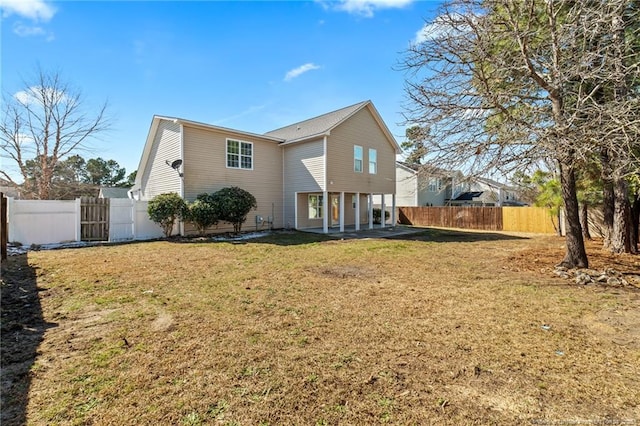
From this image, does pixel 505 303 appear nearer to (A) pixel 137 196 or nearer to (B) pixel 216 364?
(B) pixel 216 364

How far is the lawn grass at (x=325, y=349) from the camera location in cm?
229

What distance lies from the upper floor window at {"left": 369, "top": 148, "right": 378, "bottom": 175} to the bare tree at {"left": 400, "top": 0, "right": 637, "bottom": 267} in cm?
1119

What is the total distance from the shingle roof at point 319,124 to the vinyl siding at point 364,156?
0.38 m

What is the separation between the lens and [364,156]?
17.9 m

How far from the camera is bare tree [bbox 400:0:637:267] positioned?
5492mm

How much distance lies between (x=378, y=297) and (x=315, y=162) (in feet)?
37.0

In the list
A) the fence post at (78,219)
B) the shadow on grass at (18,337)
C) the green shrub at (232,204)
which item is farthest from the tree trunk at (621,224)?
the fence post at (78,219)

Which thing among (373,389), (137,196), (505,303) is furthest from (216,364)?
(137,196)

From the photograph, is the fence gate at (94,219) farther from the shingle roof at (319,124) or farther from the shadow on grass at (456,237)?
the shadow on grass at (456,237)

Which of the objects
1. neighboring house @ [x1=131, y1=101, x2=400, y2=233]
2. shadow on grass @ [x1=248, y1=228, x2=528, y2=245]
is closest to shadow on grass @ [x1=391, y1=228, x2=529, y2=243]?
shadow on grass @ [x1=248, y1=228, x2=528, y2=245]

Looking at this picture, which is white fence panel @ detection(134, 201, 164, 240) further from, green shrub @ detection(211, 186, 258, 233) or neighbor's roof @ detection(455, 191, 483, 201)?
neighbor's roof @ detection(455, 191, 483, 201)

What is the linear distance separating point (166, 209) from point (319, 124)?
9508 millimetres

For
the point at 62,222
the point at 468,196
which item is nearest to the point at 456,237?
the point at 62,222

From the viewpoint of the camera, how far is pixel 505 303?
4.83 meters
